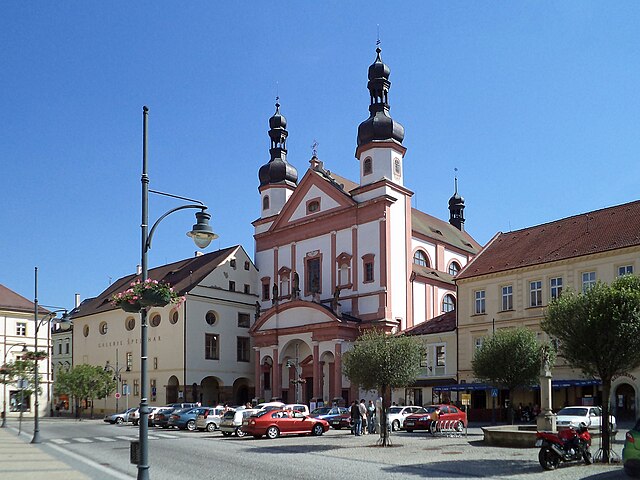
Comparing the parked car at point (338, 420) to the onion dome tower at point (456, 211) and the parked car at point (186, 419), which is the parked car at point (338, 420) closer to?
the parked car at point (186, 419)

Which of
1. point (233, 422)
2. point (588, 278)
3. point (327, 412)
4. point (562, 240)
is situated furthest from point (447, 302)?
point (233, 422)

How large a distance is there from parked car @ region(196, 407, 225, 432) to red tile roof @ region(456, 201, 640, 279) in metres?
18.1

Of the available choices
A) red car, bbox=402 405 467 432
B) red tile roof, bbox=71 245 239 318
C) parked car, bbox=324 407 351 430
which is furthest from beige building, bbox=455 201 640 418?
red tile roof, bbox=71 245 239 318

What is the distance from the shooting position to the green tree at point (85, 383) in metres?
69.6

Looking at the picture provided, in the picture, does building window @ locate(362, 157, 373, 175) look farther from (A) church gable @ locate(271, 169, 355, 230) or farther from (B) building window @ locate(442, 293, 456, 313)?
(B) building window @ locate(442, 293, 456, 313)

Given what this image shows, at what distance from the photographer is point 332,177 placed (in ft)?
223

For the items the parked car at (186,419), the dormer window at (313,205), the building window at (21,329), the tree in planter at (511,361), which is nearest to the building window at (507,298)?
the tree in planter at (511,361)

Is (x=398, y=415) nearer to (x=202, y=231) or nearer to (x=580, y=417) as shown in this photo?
(x=580, y=417)

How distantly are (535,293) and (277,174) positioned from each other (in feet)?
110

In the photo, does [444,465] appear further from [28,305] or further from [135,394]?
[28,305]

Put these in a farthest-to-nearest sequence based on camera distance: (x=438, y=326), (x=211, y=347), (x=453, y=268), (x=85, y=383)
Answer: (x=453, y=268) < (x=85, y=383) < (x=211, y=347) < (x=438, y=326)

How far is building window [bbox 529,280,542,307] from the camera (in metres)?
44.5

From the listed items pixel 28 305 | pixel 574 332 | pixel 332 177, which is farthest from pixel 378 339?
pixel 28 305

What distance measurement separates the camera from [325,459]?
2320cm
